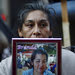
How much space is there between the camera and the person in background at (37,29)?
51.1 inches

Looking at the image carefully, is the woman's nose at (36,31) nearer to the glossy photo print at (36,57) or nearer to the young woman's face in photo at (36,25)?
the young woman's face in photo at (36,25)

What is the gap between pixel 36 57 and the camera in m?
1.12

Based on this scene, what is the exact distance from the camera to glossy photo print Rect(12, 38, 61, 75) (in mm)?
1120

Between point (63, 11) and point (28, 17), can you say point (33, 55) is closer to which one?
point (28, 17)

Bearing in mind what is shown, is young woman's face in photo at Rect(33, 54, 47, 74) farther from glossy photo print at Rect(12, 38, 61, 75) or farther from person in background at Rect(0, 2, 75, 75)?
person in background at Rect(0, 2, 75, 75)

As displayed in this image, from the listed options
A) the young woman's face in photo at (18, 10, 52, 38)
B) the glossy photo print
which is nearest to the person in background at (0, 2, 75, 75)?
the young woman's face in photo at (18, 10, 52, 38)

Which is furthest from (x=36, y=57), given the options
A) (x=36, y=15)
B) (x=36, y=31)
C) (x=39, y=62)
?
(x=36, y=15)

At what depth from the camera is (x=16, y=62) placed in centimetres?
112

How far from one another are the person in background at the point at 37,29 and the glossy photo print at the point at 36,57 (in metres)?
0.14

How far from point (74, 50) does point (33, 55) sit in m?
0.48

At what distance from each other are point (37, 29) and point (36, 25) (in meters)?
0.04

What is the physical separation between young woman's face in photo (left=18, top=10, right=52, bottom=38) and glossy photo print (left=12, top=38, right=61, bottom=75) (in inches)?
8.3

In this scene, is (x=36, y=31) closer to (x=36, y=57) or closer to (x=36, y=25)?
(x=36, y=25)

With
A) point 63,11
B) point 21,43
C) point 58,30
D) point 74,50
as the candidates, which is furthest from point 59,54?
point 63,11
